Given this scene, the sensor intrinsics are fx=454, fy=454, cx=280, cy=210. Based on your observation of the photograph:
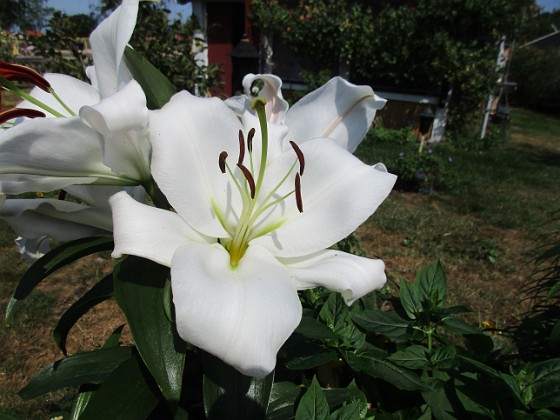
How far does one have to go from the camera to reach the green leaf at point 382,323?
2.90ft

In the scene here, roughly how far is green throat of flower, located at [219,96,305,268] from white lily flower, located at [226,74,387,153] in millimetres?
104

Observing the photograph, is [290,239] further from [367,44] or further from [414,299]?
[367,44]

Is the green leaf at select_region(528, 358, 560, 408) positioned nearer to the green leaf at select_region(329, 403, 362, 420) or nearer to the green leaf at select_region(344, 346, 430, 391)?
the green leaf at select_region(344, 346, 430, 391)

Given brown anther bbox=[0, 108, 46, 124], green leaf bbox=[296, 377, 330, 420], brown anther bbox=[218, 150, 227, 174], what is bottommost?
green leaf bbox=[296, 377, 330, 420]

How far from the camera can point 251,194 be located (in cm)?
63

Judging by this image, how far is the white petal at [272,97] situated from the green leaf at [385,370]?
0.44 meters

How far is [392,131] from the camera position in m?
8.00

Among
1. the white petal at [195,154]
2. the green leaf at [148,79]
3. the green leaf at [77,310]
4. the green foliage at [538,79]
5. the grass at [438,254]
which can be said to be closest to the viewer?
the white petal at [195,154]

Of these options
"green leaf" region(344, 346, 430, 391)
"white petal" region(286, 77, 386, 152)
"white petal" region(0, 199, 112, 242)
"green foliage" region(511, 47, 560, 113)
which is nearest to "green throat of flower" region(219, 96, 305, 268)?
"white petal" region(286, 77, 386, 152)

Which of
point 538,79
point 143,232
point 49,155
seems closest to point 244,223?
point 143,232

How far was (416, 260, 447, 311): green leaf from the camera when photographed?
921 millimetres

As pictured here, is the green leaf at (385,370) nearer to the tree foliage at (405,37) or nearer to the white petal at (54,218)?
the white petal at (54,218)

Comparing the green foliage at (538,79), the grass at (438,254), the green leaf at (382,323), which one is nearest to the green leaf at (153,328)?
the green leaf at (382,323)

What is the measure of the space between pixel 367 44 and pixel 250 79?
7.85m
